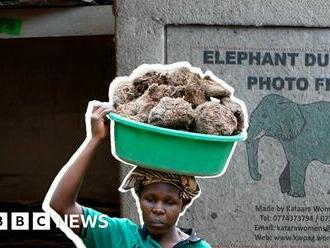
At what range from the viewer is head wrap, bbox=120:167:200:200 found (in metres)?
2.53

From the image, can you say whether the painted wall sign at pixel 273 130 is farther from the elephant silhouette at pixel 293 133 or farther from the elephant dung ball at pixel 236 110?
the elephant dung ball at pixel 236 110

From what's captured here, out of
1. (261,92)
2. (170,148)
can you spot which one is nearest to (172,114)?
(170,148)

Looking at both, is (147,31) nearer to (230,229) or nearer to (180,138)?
(230,229)

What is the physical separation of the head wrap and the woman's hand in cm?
15

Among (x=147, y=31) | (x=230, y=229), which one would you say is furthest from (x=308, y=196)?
(x=147, y=31)

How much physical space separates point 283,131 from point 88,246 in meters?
2.26

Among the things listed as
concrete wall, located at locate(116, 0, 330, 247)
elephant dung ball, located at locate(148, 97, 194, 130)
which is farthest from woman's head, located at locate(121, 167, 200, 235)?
concrete wall, located at locate(116, 0, 330, 247)

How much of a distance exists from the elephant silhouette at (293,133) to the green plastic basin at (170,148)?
212cm

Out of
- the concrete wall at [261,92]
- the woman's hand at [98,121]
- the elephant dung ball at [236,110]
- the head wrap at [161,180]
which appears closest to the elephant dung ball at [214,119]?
the elephant dung ball at [236,110]

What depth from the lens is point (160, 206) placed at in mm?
2506

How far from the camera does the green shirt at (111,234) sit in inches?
101

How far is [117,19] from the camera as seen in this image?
4.60 m

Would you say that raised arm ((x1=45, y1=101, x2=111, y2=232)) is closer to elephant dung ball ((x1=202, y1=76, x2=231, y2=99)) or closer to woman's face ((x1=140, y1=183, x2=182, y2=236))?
woman's face ((x1=140, y1=183, x2=182, y2=236))

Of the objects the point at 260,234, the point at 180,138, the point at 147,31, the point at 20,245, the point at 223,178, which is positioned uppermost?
the point at 147,31
